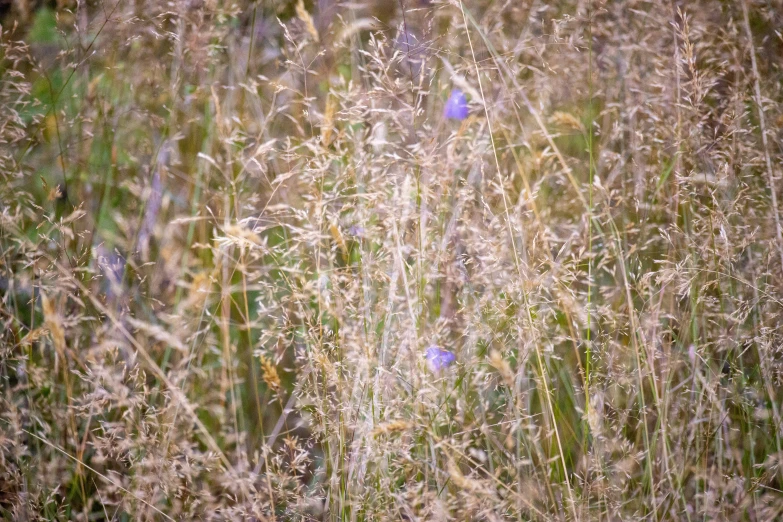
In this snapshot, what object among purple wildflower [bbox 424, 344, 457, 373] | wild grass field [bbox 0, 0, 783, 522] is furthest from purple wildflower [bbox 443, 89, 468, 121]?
purple wildflower [bbox 424, 344, 457, 373]

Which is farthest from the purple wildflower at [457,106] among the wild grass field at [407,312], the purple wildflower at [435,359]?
the purple wildflower at [435,359]

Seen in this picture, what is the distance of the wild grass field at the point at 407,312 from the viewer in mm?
1266

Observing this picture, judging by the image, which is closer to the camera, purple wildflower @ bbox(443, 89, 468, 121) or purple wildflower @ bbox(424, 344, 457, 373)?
purple wildflower @ bbox(424, 344, 457, 373)

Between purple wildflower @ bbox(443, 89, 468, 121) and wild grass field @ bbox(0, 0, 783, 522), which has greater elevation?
purple wildflower @ bbox(443, 89, 468, 121)

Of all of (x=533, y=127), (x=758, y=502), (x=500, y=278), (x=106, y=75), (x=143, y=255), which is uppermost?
(x=106, y=75)

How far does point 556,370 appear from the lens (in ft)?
5.35

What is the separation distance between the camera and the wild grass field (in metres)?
1.27

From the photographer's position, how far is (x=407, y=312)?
1341 millimetres

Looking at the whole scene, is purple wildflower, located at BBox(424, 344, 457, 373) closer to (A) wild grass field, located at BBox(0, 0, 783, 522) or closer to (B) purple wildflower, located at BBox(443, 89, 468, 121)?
(A) wild grass field, located at BBox(0, 0, 783, 522)

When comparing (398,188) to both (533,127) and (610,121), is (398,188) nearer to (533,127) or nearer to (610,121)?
(533,127)

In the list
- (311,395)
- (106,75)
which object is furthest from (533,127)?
(106,75)

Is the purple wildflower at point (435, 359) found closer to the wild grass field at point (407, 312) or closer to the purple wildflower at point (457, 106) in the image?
the wild grass field at point (407, 312)

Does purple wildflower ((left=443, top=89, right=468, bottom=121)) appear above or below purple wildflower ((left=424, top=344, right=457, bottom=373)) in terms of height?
above

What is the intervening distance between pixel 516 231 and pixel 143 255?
3.79ft
